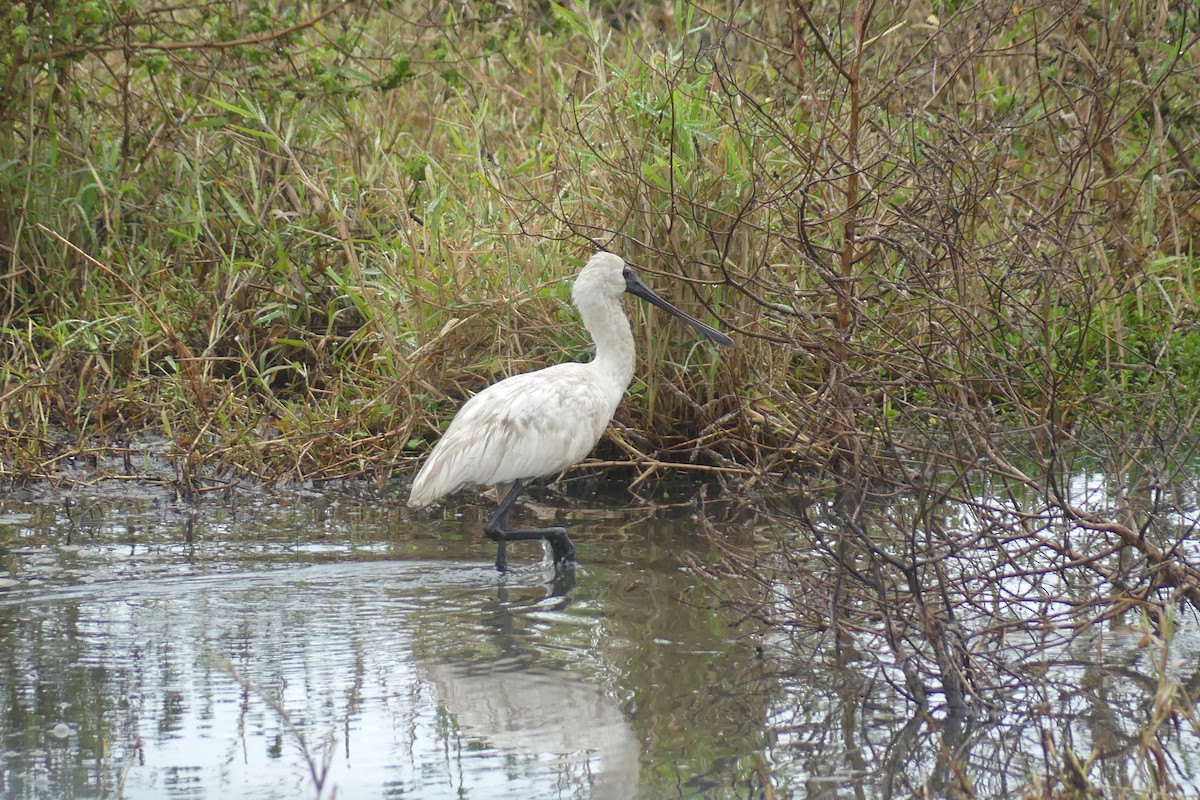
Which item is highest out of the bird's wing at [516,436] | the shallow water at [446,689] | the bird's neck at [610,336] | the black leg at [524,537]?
the bird's neck at [610,336]

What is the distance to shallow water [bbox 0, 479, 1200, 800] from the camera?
3.97 metres

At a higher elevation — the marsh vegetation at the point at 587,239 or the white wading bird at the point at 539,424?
the marsh vegetation at the point at 587,239

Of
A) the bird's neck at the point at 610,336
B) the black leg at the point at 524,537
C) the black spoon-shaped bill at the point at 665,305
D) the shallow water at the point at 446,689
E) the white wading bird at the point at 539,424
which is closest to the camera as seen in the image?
the shallow water at the point at 446,689

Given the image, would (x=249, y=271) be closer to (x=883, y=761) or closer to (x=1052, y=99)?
(x=1052, y=99)

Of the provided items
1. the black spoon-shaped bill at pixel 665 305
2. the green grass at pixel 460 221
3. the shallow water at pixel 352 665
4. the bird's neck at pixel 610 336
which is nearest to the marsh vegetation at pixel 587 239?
the green grass at pixel 460 221

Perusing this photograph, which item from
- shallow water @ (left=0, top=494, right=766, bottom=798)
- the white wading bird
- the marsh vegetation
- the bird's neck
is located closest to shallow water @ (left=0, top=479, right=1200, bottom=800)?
shallow water @ (left=0, top=494, right=766, bottom=798)

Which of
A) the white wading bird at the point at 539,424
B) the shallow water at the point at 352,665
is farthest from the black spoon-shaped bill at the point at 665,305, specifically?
the shallow water at the point at 352,665

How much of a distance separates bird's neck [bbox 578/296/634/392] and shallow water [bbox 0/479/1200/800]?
A: 2.52 feet

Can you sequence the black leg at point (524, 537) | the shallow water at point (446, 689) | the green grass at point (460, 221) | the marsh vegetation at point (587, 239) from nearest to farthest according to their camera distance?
the shallow water at point (446, 689)
the marsh vegetation at point (587, 239)
the black leg at point (524, 537)
the green grass at point (460, 221)

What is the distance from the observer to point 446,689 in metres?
4.69

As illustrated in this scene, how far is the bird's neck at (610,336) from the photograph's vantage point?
6.79m

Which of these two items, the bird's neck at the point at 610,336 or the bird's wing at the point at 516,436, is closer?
the bird's wing at the point at 516,436

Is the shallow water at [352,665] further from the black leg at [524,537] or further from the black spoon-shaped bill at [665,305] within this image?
the black spoon-shaped bill at [665,305]

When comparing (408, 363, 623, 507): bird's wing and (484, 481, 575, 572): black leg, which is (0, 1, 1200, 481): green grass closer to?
(408, 363, 623, 507): bird's wing
